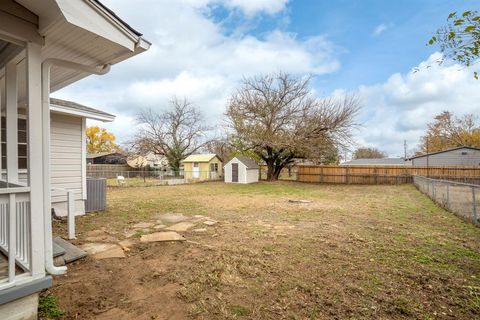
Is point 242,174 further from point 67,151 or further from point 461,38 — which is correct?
point 461,38

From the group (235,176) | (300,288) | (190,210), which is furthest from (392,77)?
(300,288)

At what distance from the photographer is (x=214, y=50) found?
13484mm

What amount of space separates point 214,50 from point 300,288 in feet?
42.5

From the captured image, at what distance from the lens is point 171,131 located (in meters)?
26.5

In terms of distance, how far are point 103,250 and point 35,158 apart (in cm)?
248

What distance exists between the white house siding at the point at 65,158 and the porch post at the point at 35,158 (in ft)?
16.3

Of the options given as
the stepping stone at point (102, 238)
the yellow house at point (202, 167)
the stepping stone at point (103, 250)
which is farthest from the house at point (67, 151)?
the yellow house at point (202, 167)

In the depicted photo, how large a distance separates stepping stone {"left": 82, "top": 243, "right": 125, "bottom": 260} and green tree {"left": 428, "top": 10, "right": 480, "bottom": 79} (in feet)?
16.0

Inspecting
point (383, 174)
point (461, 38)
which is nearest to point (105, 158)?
point (383, 174)

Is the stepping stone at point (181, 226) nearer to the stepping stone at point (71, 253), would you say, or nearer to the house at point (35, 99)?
the stepping stone at point (71, 253)

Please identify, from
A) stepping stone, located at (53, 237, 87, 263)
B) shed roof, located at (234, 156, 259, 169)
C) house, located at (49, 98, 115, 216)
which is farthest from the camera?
shed roof, located at (234, 156, 259, 169)

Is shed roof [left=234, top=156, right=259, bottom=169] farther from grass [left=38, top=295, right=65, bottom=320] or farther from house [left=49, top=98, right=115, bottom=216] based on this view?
grass [left=38, top=295, right=65, bottom=320]

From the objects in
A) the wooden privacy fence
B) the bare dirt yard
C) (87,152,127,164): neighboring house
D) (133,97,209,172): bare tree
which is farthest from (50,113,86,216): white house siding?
(87,152,127,164): neighboring house

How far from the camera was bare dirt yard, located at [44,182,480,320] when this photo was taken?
8.31ft
